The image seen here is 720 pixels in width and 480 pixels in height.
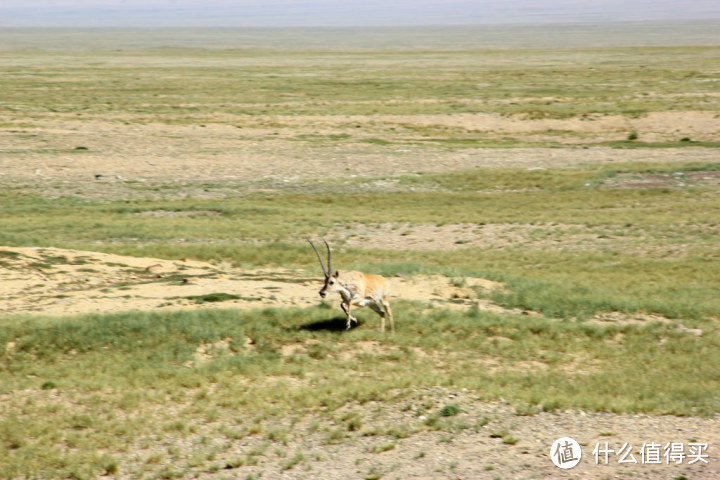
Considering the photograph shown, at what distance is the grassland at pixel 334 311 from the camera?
1089 centimetres

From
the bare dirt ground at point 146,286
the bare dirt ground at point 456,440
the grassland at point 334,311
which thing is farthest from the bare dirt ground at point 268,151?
the bare dirt ground at point 456,440

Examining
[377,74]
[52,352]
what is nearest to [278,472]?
[52,352]

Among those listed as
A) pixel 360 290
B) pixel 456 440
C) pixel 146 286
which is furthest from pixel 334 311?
pixel 456 440

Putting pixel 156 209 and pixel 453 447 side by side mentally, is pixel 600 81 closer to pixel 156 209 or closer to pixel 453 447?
pixel 156 209

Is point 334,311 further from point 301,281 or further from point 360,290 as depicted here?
point 301,281

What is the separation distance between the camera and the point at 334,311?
1491cm

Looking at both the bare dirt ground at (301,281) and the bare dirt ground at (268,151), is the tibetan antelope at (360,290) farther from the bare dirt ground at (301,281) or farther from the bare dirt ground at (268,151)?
the bare dirt ground at (268,151)

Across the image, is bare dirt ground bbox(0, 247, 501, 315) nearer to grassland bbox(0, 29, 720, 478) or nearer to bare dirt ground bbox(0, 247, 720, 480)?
bare dirt ground bbox(0, 247, 720, 480)

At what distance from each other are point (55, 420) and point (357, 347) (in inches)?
192

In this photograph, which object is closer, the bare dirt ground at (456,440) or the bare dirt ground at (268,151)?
the bare dirt ground at (456,440)

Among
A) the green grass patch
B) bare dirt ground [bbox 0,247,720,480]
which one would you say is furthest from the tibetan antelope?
bare dirt ground [bbox 0,247,720,480]

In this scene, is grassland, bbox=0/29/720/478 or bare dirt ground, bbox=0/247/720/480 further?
grassland, bbox=0/29/720/478

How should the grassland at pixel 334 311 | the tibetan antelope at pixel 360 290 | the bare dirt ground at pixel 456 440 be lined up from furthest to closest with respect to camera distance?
the tibetan antelope at pixel 360 290 → the grassland at pixel 334 311 → the bare dirt ground at pixel 456 440

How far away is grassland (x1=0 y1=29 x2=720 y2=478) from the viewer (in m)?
10.9
